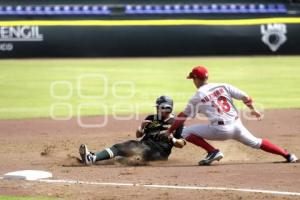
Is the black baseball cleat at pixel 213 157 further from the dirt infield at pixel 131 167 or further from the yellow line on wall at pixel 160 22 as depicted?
the yellow line on wall at pixel 160 22

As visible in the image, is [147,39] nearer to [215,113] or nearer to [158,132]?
[158,132]

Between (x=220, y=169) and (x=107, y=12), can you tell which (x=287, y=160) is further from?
(x=107, y=12)

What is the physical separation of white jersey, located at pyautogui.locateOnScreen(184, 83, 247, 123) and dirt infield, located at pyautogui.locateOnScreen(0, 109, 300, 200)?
68 cm

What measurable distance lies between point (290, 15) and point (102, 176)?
1980cm

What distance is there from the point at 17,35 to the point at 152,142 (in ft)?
55.6

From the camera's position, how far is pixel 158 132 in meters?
10.3

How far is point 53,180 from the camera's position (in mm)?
8891

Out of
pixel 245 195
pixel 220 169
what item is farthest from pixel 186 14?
pixel 245 195

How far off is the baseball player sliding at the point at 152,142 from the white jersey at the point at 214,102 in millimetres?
427

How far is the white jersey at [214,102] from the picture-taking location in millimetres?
9680

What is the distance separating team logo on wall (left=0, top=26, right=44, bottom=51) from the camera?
2633 cm

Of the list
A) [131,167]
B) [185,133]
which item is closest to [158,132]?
[185,133]

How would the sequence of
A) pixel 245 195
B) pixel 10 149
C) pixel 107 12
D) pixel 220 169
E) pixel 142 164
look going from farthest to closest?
pixel 107 12 → pixel 10 149 → pixel 142 164 → pixel 220 169 → pixel 245 195

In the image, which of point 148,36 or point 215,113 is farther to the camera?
point 148,36
